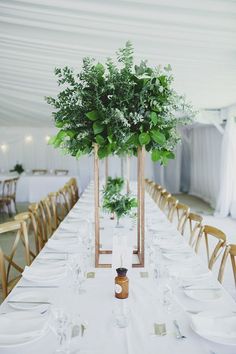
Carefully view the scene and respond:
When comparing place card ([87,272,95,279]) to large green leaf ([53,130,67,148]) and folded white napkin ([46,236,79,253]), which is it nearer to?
folded white napkin ([46,236,79,253])

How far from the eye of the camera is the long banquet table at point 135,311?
136cm

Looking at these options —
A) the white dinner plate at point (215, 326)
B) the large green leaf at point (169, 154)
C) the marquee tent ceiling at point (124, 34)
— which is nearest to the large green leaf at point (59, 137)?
the large green leaf at point (169, 154)

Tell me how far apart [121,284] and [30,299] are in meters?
0.52

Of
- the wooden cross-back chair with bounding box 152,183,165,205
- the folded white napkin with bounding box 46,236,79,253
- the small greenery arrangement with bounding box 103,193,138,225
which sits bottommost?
the folded white napkin with bounding box 46,236,79,253

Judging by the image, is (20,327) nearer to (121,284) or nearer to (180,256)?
(121,284)

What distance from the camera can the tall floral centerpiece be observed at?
78.0 inches

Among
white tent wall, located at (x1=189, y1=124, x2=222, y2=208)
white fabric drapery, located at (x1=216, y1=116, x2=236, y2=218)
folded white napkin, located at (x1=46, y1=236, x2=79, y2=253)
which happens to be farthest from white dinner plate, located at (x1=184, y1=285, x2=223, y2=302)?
white tent wall, located at (x1=189, y1=124, x2=222, y2=208)

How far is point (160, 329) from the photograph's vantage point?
1.50m

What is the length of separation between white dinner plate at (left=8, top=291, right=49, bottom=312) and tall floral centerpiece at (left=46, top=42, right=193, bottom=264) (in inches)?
37.8

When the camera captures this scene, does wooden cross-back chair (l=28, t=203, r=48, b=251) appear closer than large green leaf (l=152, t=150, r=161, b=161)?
No

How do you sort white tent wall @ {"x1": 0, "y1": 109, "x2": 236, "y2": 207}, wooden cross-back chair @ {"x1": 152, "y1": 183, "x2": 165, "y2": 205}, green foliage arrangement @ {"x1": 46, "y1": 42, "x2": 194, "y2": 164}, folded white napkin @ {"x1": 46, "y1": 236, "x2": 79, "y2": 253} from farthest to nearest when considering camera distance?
white tent wall @ {"x1": 0, "y1": 109, "x2": 236, "y2": 207}, wooden cross-back chair @ {"x1": 152, "y1": 183, "x2": 165, "y2": 205}, folded white napkin @ {"x1": 46, "y1": 236, "x2": 79, "y2": 253}, green foliage arrangement @ {"x1": 46, "y1": 42, "x2": 194, "y2": 164}

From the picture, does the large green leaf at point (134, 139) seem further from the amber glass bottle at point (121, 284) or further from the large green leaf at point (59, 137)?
the amber glass bottle at point (121, 284)

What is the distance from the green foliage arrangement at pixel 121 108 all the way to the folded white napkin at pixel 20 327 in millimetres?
1075

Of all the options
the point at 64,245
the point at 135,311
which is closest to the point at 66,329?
the point at 135,311
